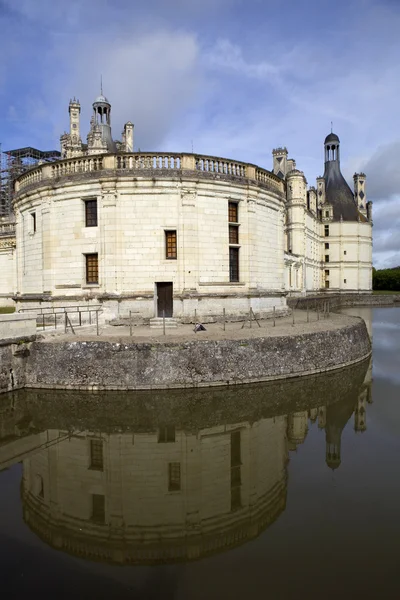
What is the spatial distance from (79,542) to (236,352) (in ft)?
26.8

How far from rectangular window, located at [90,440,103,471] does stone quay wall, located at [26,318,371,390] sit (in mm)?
3069

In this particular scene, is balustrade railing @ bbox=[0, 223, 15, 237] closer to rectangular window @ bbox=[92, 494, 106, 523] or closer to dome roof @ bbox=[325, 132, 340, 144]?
rectangular window @ bbox=[92, 494, 106, 523]

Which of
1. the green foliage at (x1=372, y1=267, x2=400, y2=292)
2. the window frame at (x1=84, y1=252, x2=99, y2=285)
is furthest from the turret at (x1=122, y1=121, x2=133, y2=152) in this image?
the green foliage at (x1=372, y1=267, x2=400, y2=292)

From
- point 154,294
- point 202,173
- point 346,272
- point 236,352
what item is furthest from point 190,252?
point 346,272

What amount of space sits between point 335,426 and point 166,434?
14.1ft

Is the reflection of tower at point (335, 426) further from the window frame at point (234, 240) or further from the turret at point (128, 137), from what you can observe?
the turret at point (128, 137)

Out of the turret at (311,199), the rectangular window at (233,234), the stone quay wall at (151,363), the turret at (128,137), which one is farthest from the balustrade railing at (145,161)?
the turret at (311,199)

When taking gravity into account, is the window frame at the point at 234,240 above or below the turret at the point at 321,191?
below

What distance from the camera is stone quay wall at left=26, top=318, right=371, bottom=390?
43.3ft

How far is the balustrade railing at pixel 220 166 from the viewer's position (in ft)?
63.6

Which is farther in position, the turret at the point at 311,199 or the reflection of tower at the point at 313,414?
the turret at the point at 311,199

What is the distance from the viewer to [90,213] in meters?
19.4

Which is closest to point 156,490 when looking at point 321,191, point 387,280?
point 321,191

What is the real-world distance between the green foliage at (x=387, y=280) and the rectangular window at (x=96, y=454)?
275 feet
